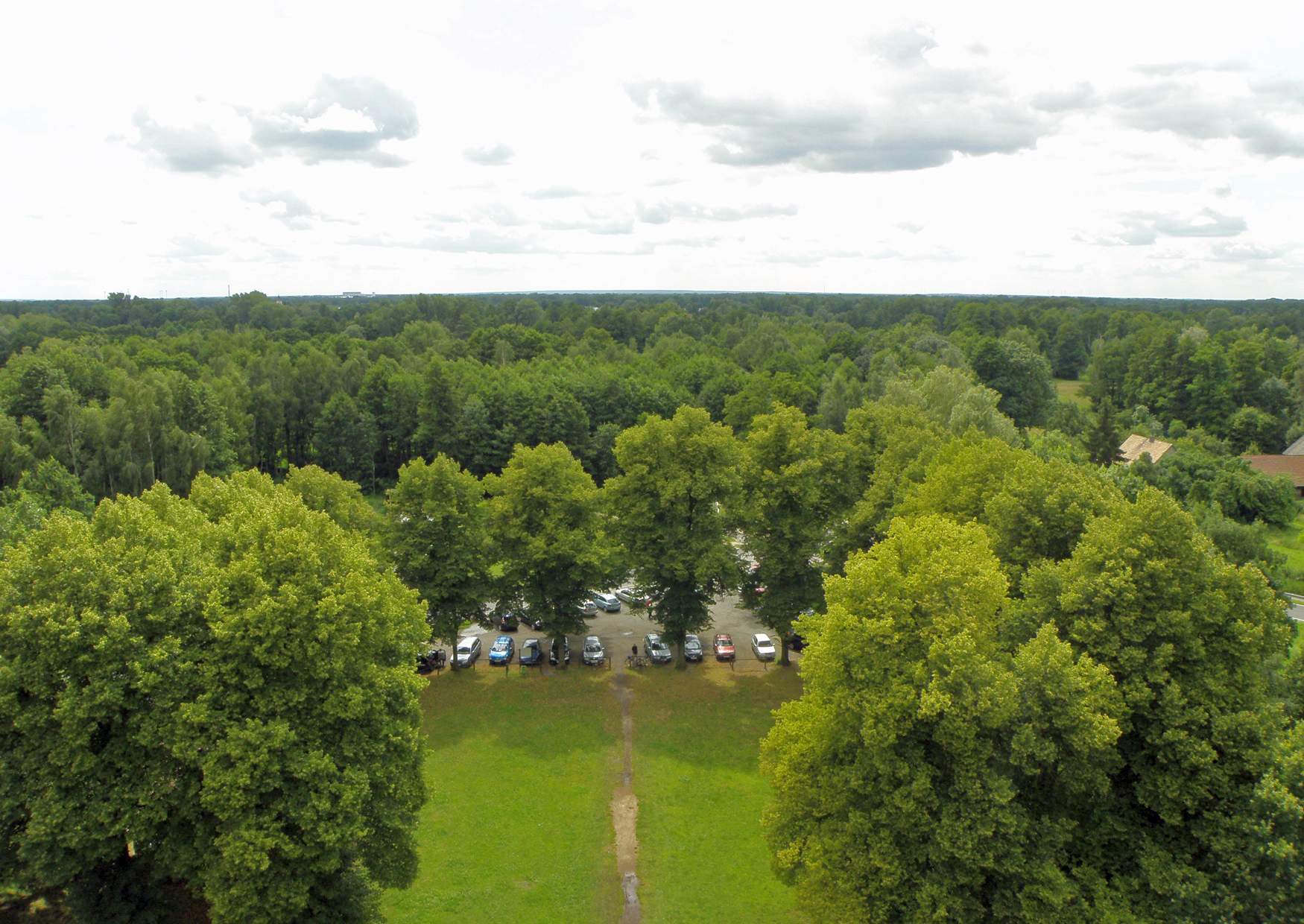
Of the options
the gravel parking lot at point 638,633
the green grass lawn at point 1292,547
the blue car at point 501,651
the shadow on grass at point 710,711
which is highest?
the green grass lawn at point 1292,547

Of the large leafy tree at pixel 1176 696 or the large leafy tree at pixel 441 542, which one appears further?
the large leafy tree at pixel 441 542

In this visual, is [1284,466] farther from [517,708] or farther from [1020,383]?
[517,708]

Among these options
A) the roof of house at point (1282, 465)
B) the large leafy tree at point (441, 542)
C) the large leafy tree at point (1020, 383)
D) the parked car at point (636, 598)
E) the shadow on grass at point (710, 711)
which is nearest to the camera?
the shadow on grass at point (710, 711)

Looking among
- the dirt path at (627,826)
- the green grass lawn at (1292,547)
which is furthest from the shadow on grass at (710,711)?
the green grass lawn at (1292,547)

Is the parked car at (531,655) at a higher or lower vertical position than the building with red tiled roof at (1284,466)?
lower

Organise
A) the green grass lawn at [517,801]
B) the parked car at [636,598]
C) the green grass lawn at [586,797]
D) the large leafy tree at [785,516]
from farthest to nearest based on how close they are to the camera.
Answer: the parked car at [636,598] → the large leafy tree at [785,516] → the green grass lawn at [586,797] → the green grass lawn at [517,801]

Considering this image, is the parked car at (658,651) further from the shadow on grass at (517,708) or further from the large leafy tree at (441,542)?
the large leafy tree at (441,542)
